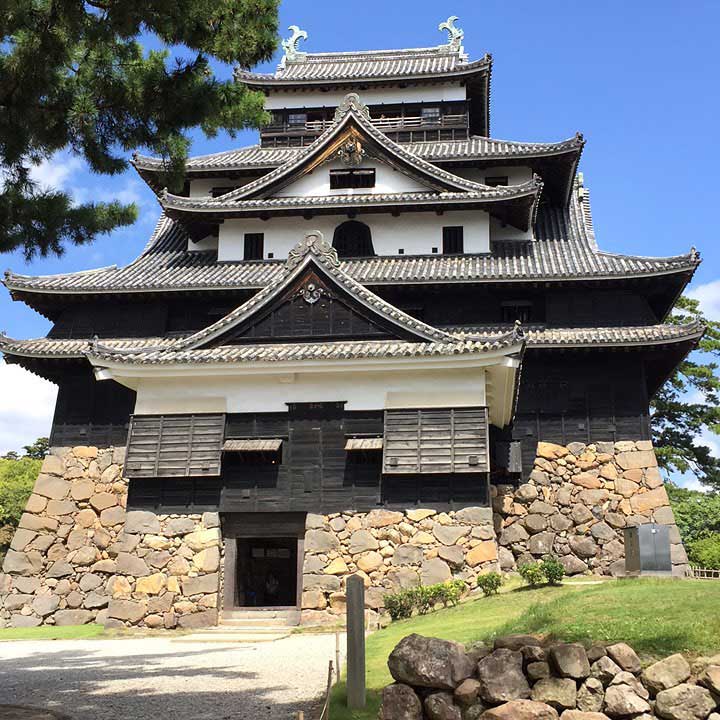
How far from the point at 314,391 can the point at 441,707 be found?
A: 37.8 ft

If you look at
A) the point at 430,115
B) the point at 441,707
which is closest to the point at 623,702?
the point at 441,707

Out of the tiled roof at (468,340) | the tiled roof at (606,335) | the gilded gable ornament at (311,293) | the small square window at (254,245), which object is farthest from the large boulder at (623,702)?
the small square window at (254,245)

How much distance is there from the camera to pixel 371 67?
123ft

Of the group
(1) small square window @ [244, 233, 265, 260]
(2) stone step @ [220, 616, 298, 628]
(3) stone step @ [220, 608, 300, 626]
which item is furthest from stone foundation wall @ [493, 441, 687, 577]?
(1) small square window @ [244, 233, 265, 260]

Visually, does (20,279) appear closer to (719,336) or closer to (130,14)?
(130,14)

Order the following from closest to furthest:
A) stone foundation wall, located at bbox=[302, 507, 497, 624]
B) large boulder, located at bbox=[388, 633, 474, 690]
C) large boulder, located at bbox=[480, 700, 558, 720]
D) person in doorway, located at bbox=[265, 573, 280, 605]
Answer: large boulder, located at bbox=[480, 700, 558, 720], large boulder, located at bbox=[388, 633, 474, 690], stone foundation wall, located at bbox=[302, 507, 497, 624], person in doorway, located at bbox=[265, 573, 280, 605]

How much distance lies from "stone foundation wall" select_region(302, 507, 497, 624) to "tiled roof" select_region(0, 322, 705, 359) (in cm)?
384

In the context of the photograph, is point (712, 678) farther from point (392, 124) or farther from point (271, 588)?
point (392, 124)

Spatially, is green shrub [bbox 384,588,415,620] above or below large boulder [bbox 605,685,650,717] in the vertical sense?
above

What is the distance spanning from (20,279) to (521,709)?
2232 centimetres

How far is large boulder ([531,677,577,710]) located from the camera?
8109 millimetres

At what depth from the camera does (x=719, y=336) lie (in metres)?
39.3

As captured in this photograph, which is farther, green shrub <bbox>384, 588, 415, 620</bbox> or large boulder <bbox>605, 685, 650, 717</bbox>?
green shrub <bbox>384, 588, 415, 620</bbox>

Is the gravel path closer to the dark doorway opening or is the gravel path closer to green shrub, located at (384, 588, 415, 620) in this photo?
green shrub, located at (384, 588, 415, 620)
